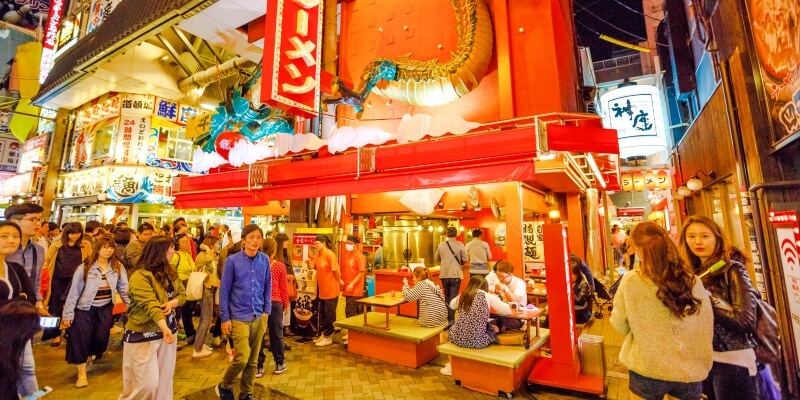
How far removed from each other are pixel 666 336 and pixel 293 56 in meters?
6.65

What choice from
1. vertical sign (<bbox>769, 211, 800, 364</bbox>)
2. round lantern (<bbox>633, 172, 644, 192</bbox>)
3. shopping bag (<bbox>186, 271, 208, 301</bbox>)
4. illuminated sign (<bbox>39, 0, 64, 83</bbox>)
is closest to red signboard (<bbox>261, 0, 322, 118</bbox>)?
shopping bag (<bbox>186, 271, 208, 301</bbox>)

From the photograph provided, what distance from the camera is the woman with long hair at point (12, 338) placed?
1974mm

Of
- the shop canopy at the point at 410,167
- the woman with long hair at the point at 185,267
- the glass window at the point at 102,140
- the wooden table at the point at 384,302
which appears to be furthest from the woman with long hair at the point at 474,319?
the glass window at the point at 102,140

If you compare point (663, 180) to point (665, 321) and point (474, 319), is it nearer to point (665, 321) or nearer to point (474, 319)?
point (474, 319)

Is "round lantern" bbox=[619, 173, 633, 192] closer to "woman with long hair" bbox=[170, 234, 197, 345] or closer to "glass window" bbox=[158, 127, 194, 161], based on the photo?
"woman with long hair" bbox=[170, 234, 197, 345]

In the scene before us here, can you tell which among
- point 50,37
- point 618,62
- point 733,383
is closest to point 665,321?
point 733,383

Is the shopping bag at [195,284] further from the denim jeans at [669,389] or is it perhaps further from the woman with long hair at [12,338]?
the denim jeans at [669,389]

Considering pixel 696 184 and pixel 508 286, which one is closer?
pixel 508 286

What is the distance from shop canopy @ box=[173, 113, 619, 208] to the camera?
17.8 ft

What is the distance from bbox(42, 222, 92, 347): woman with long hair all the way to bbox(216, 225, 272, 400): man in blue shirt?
11.7ft

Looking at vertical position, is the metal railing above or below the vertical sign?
above

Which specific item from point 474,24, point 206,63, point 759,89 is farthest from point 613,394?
point 206,63

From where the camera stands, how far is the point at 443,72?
816 centimetres

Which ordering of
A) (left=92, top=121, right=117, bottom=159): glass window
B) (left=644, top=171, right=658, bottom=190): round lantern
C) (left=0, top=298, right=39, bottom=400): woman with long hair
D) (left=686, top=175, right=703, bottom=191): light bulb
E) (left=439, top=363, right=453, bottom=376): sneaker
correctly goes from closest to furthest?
1. (left=0, top=298, right=39, bottom=400): woman with long hair
2. (left=439, top=363, right=453, bottom=376): sneaker
3. (left=686, top=175, right=703, bottom=191): light bulb
4. (left=644, top=171, right=658, bottom=190): round lantern
5. (left=92, top=121, right=117, bottom=159): glass window
